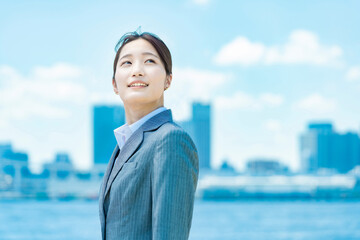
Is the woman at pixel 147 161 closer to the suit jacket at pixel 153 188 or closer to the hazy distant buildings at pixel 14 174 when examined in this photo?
the suit jacket at pixel 153 188

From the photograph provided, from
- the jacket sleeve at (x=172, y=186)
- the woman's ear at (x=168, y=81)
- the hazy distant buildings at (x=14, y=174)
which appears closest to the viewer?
the jacket sleeve at (x=172, y=186)

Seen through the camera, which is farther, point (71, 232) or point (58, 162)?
point (58, 162)

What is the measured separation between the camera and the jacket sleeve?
4.66ft

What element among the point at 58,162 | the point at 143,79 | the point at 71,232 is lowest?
the point at 71,232

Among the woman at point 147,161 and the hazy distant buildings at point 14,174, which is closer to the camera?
the woman at point 147,161

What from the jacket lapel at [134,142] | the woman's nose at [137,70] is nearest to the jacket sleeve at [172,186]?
the jacket lapel at [134,142]

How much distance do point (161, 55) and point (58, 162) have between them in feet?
277

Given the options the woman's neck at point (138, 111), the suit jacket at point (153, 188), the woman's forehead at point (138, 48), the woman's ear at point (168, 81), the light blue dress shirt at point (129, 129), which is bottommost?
the suit jacket at point (153, 188)

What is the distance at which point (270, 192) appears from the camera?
7600 cm

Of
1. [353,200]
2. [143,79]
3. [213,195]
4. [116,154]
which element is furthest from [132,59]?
[353,200]

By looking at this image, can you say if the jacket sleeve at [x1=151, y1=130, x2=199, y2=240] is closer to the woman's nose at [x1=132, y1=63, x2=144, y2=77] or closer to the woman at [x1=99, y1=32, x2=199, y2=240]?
the woman at [x1=99, y1=32, x2=199, y2=240]

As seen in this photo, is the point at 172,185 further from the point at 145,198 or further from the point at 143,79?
the point at 143,79

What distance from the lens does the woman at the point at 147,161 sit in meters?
1.43

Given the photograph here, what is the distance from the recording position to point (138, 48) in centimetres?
166
